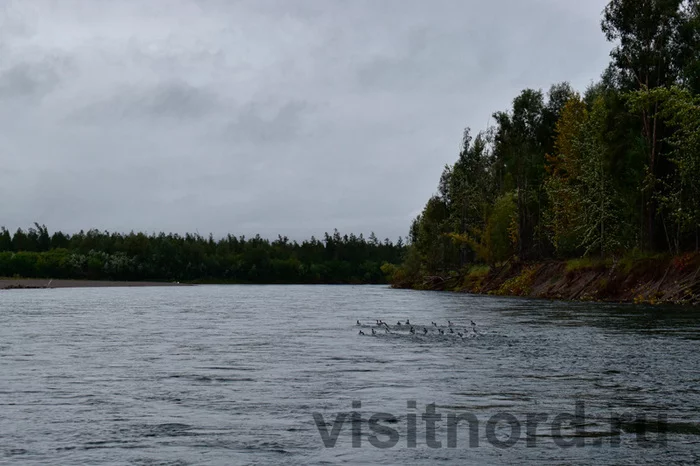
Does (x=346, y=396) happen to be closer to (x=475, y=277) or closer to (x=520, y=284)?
(x=520, y=284)

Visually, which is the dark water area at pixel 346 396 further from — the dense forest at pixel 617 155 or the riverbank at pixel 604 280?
the dense forest at pixel 617 155

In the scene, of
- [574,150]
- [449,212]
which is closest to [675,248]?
[574,150]

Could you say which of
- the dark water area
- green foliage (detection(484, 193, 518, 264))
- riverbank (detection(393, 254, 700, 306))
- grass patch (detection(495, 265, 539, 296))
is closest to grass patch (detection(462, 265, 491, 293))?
riverbank (detection(393, 254, 700, 306))

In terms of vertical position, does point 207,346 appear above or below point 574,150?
below

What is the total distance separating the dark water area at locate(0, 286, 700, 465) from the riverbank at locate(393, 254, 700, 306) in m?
25.6

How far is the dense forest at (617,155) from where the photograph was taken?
70.1 metres

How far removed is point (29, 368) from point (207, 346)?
31.2 feet

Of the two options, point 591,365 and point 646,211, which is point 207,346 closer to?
point 591,365

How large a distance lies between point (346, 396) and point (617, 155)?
64017 mm

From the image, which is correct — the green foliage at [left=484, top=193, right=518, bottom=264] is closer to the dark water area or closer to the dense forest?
the dense forest

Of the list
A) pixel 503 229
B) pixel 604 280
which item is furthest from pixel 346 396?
pixel 503 229

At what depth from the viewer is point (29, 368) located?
91.8 feet

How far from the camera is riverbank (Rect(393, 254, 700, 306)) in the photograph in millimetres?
65375

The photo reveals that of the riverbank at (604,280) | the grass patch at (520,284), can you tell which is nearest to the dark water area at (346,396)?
the riverbank at (604,280)
